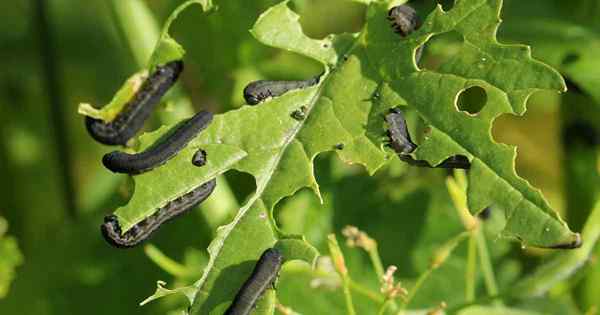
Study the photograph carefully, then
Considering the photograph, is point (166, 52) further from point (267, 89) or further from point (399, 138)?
point (399, 138)

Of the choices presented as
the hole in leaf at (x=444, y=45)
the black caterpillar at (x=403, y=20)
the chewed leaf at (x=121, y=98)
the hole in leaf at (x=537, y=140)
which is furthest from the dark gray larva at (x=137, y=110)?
the hole in leaf at (x=537, y=140)

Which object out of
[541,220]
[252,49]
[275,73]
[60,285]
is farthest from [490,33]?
[60,285]

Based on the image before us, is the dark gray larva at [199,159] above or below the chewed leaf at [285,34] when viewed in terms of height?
below

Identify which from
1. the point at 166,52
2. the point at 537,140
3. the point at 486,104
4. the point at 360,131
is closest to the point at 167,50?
the point at 166,52

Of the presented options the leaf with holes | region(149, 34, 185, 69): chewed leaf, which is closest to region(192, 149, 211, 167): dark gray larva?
the leaf with holes

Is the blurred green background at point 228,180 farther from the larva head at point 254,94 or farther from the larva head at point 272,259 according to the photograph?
the larva head at point 272,259

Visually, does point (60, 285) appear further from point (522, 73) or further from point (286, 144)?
point (522, 73)

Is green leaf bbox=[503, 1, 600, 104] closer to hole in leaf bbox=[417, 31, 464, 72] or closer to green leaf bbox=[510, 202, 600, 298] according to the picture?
A: hole in leaf bbox=[417, 31, 464, 72]
